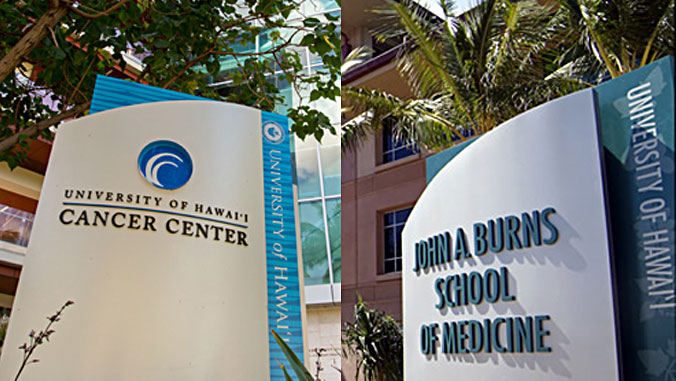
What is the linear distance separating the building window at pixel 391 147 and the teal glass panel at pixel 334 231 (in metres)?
3.44

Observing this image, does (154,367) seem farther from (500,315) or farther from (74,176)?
(500,315)

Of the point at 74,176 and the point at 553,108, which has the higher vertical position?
the point at 553,108

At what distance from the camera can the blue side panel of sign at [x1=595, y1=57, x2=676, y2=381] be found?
2.58 meters

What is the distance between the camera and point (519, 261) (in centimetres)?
348

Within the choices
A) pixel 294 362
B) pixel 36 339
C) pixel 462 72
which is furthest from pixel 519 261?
pixel 462 72

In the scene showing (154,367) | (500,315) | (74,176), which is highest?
(74,176)

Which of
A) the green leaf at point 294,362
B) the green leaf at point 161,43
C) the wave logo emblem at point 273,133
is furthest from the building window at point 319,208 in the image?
the green leaf at point 294,362

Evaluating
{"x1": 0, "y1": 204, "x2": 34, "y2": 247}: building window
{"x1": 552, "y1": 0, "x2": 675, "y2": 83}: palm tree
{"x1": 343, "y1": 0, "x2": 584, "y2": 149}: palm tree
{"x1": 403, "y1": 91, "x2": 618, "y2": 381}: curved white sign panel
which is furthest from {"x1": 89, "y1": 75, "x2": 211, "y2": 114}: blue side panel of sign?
{"x1": 0, "y1": 204, "x2": 34, "y2": 247}: building window

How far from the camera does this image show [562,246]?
3.19 m

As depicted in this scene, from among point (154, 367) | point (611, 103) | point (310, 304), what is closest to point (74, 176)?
point (154, 367)

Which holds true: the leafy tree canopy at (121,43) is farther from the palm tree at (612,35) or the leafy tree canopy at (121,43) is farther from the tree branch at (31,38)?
the palm tree at (612,35)

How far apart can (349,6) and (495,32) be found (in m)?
2.12

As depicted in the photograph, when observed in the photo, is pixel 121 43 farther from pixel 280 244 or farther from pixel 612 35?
pixel 612 35

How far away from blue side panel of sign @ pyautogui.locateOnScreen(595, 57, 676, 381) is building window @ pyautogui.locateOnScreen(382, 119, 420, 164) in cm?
541
